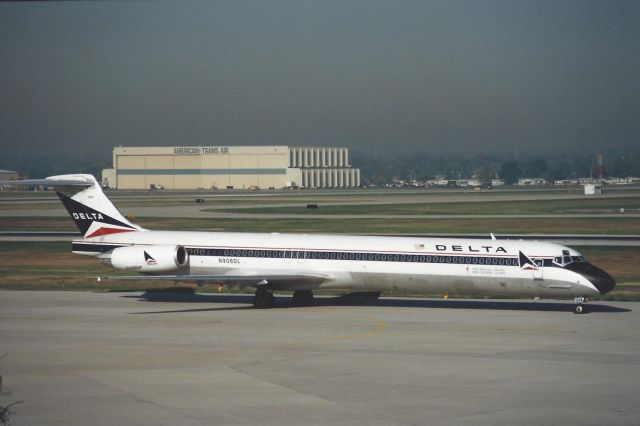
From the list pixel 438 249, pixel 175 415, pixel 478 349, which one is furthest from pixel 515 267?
pixel 175 415

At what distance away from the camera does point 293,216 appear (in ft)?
317

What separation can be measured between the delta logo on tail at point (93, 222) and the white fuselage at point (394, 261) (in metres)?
0.87

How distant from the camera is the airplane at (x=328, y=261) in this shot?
3569 cm

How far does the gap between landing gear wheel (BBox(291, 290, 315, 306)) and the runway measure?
0.98 m

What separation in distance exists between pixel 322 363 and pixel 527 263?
12461 millimetres

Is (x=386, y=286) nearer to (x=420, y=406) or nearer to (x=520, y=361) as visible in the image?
(x=520, y=361)

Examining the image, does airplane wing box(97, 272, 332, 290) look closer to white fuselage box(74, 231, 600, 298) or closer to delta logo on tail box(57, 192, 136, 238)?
white fuselage box(74, 231, 600, 298)

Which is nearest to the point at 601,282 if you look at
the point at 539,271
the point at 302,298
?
the point at 539,271

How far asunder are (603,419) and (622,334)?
12.1 meters

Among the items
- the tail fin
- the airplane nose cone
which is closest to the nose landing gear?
the tail fin

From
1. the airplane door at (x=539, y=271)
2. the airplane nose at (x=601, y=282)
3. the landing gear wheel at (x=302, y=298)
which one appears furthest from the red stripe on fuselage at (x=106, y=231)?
the airplane nose at (x=601, y=282)

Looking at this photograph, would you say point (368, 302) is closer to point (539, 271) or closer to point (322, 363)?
point (539, 271)

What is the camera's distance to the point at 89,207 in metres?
42.2

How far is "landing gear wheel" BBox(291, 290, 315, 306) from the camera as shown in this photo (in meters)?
39.8
